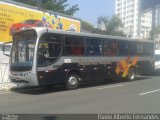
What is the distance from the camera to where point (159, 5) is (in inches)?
1999

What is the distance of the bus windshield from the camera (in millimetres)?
15719

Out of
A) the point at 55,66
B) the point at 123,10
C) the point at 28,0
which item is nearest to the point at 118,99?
the point at 55,66

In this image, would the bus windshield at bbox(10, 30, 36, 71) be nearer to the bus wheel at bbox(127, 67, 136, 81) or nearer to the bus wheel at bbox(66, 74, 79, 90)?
the bus wheel at bbox(66, 74, 79, 90)

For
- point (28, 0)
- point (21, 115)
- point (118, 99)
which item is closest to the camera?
point (21, 115)

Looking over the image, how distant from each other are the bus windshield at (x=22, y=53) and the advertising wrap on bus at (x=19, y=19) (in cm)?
450

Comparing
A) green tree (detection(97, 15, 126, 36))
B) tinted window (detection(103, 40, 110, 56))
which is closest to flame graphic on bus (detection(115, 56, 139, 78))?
tinted window (detection(103, 40, 110, 56))

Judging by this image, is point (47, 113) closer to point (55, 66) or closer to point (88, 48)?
point (55, 66)

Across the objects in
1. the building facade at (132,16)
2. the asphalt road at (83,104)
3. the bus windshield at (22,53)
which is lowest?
the asphalt road at (83,104)

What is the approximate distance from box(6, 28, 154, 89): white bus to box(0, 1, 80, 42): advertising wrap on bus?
471 cm

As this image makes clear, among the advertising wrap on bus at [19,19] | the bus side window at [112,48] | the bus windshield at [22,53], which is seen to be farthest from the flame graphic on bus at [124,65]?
the bus windshield at [22,53]

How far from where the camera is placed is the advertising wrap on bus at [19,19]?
885 inches

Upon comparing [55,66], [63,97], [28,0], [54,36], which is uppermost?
[28,0]

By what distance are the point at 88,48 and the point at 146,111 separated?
8565mm

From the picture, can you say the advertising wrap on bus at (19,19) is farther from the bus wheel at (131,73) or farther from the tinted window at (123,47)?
the bus wheel at (131,73)
